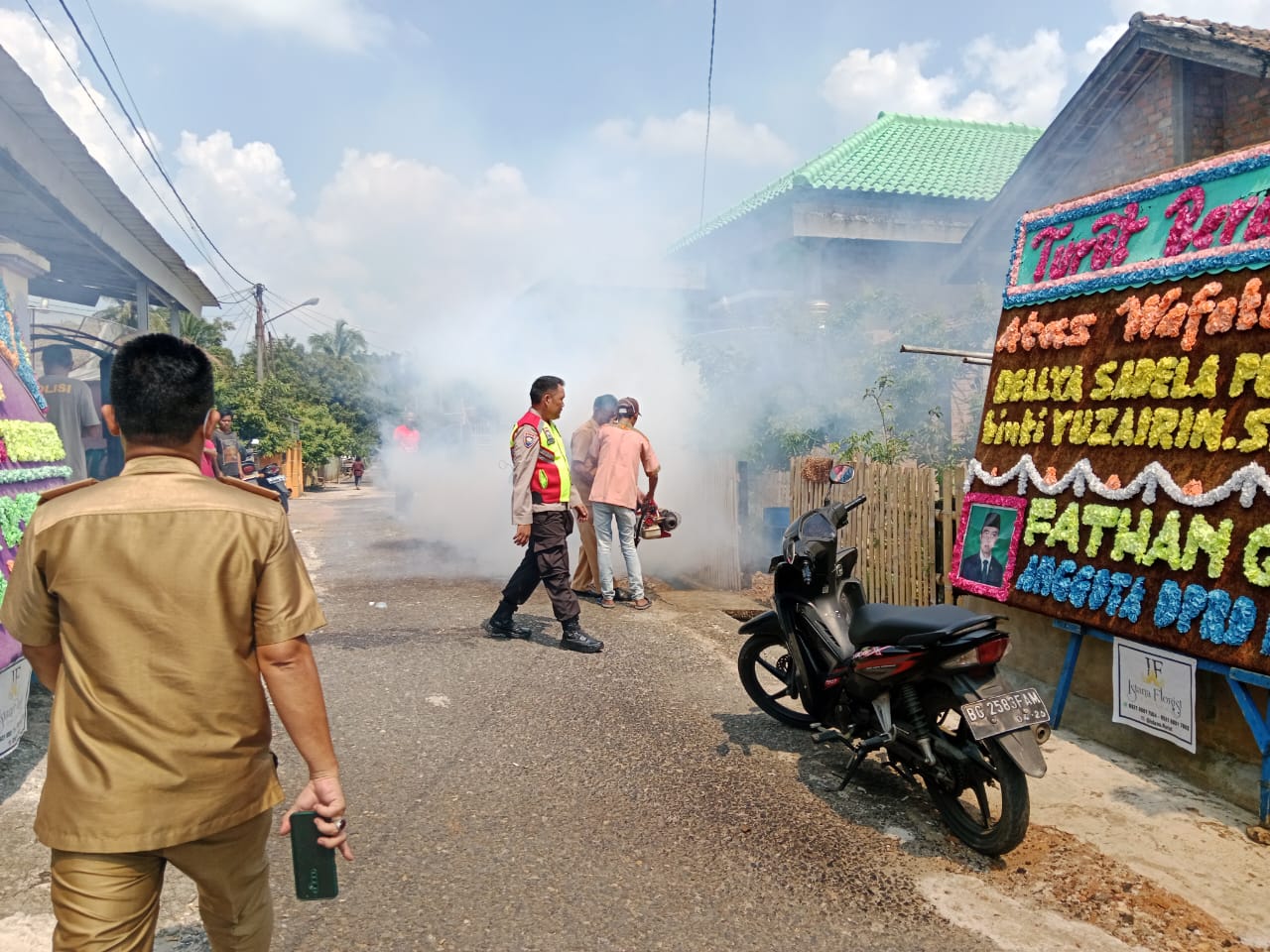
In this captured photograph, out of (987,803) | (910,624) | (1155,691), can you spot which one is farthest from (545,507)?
(1155,691)

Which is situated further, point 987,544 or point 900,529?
point 900,529

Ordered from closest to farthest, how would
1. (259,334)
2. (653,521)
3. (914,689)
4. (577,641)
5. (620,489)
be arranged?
(914,689) → (577,641) → (620,489) → (653,521) → (259,334)

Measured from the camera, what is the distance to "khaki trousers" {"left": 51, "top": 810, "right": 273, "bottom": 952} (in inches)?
71.7

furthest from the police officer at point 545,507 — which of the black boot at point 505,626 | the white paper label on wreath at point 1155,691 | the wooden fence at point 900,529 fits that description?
the white paper label on wreath at point 1155,691

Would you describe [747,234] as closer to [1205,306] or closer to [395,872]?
[1205,306]

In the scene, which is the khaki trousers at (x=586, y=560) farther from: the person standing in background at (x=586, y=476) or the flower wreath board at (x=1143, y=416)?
the flower wreath board at (x=1143, y=416)

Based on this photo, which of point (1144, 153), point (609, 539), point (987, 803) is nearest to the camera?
point (987, 803)

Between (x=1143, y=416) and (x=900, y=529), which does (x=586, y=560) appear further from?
(x=1143, y=416)

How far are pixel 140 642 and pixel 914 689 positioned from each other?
303cm

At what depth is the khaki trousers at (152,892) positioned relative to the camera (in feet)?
5.98

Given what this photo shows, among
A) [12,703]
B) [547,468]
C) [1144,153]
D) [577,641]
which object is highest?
[1144,153]

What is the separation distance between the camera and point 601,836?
140 inches

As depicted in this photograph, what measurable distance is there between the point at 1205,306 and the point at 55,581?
4561mm

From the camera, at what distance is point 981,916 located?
304 centimetres
